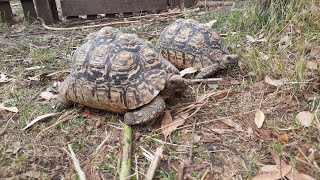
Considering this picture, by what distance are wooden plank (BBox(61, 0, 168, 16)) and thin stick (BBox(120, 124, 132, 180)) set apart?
342 cm

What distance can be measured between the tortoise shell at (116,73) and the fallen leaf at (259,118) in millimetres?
806

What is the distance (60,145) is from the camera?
7.60ft

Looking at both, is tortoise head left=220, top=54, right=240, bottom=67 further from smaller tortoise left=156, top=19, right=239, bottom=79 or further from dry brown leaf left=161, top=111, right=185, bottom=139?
dry brown leaf left=161, top=111, right=185, bottom=139

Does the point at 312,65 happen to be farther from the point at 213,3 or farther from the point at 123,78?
the point at 213,3

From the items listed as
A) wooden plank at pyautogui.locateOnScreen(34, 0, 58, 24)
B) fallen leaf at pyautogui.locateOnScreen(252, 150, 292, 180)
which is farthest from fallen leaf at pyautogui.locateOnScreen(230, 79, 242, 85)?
wooden plank at pyautogui.locateOnScreen(34, 0, 58, 24)

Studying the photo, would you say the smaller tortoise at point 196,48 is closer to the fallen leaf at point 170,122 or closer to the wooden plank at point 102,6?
the fallen leaf at point 170,122

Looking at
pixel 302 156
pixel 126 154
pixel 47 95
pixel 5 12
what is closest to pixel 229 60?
pixel 302 156

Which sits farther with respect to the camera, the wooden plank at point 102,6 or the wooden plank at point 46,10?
the wooden plank at point 102,6

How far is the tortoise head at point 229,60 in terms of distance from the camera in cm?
315

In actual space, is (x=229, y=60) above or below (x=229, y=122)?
above

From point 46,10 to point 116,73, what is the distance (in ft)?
10.7

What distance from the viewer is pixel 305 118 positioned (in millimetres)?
2309

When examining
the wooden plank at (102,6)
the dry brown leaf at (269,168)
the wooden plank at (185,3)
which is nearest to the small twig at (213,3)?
the wooden plank at (185,3)

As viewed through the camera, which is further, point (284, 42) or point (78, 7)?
point (78, 7)
